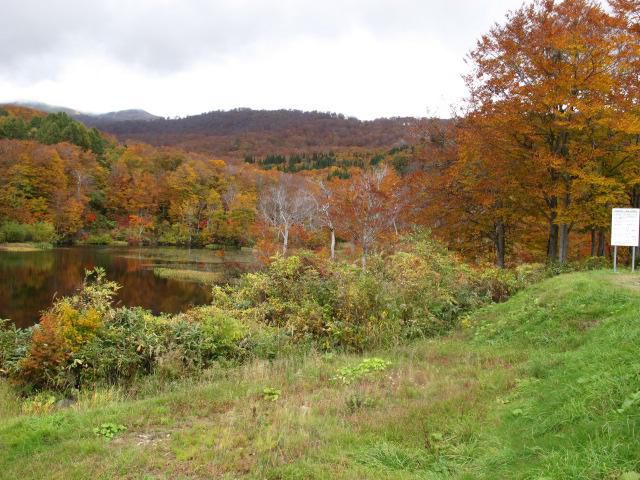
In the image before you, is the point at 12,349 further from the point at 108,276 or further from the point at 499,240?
the point at 108,276

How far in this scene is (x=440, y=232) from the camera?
21031 mm

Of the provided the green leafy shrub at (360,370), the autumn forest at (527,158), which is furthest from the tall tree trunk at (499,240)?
the green leafy shrub at (360,370)

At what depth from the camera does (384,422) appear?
5309mm

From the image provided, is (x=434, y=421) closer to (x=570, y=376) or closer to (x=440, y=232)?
(x=570, y=376)

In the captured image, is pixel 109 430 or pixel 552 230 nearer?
pixel 109 430

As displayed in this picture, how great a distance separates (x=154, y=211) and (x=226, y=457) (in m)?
78.4

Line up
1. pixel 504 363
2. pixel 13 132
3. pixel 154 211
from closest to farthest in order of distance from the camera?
pixel 504 363, pixel 154 211, pixel 13 132

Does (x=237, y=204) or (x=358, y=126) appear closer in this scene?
(x=237, y=204)

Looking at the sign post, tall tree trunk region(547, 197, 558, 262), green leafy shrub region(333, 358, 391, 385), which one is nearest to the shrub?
green leafy shrub region(333, 358, 391, 385)

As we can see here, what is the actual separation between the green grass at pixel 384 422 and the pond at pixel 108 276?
9782 mm

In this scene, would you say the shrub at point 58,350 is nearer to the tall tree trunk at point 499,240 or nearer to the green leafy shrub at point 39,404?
the green leafy shrub at point 39,404

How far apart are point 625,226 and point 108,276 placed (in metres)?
31.3

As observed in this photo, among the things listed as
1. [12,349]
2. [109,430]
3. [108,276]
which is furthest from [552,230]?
[108,276]

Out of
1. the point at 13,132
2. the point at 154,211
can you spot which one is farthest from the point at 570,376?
the point at 13,132
